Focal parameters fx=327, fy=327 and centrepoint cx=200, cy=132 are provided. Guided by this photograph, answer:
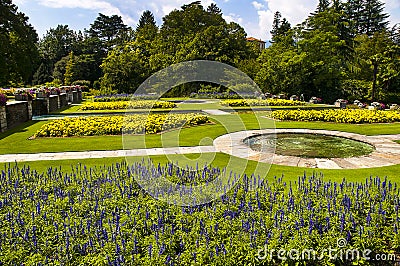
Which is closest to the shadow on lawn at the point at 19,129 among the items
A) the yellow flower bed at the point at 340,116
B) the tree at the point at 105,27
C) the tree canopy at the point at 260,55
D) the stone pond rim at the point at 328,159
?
the stone pond rim at the point at 328,159

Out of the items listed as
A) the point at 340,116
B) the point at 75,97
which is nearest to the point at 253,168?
the point at 340,116

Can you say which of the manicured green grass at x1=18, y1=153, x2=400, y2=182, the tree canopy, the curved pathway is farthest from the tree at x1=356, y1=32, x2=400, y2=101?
the manicured green grass at x1=18, y1=153, x2=400, y2=182

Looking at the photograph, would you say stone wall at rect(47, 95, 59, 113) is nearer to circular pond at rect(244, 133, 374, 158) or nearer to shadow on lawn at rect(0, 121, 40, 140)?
shadow on lawn at rect(0, 121, 40, 140)

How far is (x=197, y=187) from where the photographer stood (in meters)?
5.17

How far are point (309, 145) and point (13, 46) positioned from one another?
32.0 m

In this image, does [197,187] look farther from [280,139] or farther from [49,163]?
[280,139]

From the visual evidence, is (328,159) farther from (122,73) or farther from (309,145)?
(122,73)

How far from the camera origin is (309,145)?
957 centimetres

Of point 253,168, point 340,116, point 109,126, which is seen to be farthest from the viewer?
point 340,116

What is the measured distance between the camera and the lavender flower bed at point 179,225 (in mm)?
3201

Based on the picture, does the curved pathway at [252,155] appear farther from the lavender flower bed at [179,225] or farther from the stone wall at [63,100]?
the stone wall at [63,100]

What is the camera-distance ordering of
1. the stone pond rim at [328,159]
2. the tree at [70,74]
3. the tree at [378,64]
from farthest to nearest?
the tree at [70,74] → the tree at [378,64] → the stone pond rim at [328,159]

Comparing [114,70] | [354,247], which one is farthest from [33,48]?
[354,247]

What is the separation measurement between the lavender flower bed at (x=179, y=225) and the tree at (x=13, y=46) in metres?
31.0
